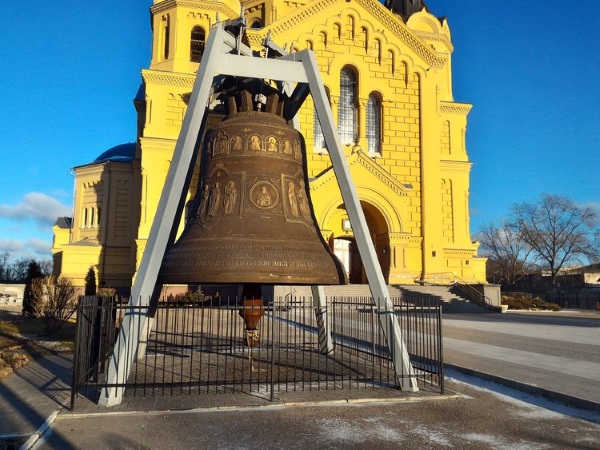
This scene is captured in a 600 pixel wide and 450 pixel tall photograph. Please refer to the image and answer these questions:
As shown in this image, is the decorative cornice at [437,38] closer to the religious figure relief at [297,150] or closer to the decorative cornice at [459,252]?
the decorative cornice at [459,252]

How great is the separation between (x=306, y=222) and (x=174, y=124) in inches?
893

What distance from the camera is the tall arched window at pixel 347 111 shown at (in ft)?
94.7

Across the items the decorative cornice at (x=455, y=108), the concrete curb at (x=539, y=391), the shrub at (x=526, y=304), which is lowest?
the concrete curb at (x=539, y=391)

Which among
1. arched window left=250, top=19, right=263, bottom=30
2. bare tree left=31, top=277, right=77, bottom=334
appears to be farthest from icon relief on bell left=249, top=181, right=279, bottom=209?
arched window left=250, top=19, right=263, bottom=30

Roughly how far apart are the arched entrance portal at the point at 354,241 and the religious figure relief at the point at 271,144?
1997cm

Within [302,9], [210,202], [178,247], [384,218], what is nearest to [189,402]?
[178,247]

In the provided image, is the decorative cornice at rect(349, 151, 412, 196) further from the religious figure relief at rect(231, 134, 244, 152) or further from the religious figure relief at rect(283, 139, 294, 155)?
the religious figure relief at rect(231, 134, 244, 152)

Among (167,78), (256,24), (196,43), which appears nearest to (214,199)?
(167,78)

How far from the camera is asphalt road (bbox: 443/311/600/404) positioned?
792 centimetres

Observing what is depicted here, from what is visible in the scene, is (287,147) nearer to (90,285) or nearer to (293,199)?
(293,199)

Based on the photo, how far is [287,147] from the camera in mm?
7387

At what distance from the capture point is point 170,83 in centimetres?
2806

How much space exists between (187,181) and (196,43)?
82.3ft

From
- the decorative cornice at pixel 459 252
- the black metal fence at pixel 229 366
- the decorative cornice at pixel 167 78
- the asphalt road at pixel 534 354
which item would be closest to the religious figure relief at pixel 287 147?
the black metal fence at pixel 229 366
